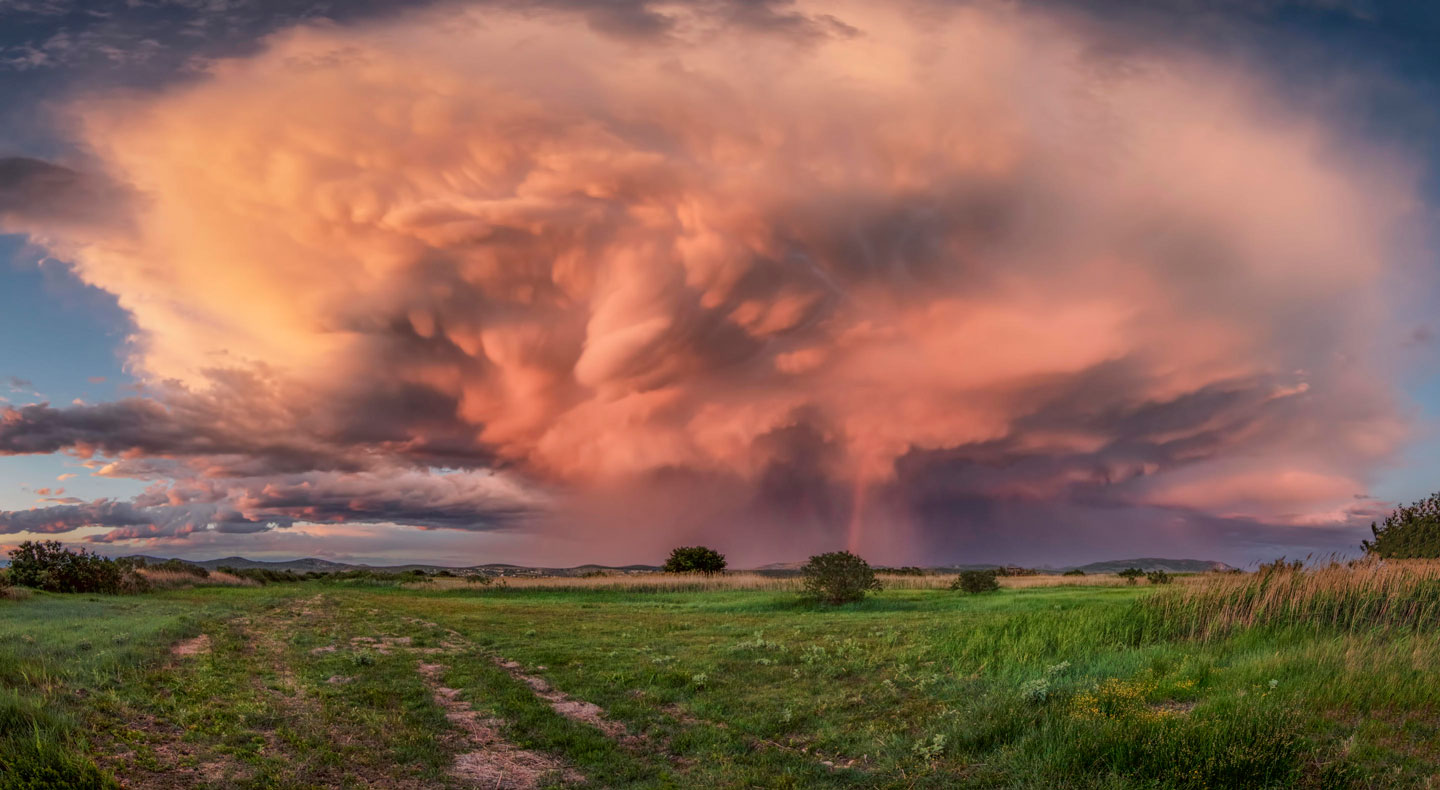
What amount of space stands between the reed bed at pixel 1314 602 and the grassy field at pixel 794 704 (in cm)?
7

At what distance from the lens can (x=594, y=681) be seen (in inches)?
712

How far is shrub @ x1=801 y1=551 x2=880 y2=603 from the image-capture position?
41.6 m

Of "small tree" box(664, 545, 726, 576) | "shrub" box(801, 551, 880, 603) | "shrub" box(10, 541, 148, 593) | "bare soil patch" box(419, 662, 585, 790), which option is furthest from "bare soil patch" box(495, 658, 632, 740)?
"small tree" box(664, 545, 726, 576)

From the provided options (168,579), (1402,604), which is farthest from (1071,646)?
(168,579)

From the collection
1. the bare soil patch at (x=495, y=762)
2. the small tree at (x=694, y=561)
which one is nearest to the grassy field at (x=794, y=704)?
the bare soil patch at (x=495, y=762)

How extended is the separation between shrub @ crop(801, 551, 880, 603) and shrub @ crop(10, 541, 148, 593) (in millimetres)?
50119

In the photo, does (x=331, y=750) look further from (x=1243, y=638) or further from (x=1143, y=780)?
(x=1243, y=638)

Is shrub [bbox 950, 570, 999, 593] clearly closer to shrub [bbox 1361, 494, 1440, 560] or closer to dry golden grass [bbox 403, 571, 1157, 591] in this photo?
dry golden grass [bbox 403, 571, 1157, 591]

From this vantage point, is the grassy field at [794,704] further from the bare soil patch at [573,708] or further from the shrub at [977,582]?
the shrub at [977,582]

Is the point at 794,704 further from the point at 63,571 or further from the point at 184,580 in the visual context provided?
the point at 184,580

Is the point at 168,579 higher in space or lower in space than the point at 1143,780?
lower

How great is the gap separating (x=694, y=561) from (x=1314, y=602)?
79074mm

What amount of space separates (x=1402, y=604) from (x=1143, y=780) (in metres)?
14.3

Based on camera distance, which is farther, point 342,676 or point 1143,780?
point 342,676
